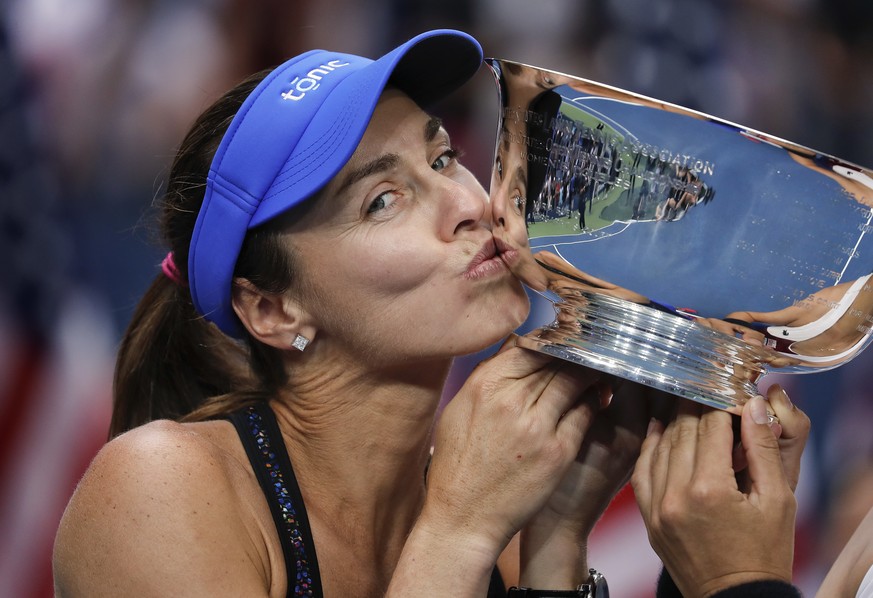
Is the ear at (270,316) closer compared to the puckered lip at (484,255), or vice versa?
the puckered lip at (484,255)

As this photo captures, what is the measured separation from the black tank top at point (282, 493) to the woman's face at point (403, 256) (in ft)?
0.55

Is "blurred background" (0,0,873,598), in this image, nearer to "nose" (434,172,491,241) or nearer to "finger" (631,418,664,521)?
"nose" (434,172,491,241)

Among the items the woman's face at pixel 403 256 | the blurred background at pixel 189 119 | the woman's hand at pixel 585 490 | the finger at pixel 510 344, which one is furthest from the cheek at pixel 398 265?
the blurred background at pixel 189 119

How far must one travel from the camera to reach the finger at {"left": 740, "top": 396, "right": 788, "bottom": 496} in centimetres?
96

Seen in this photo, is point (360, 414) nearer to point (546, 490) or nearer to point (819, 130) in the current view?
point (546, 490)

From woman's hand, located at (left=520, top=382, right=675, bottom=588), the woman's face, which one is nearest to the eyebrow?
the woman's face

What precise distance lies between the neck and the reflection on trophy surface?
0.88 ft

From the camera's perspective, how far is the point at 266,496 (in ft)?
3.88

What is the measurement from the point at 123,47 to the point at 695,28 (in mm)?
1338

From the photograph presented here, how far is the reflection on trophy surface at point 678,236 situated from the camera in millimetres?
818

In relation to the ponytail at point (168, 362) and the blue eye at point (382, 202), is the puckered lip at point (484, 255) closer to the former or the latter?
the blue eye at point (382, 202)

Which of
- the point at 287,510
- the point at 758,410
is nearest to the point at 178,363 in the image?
the point at 287,510

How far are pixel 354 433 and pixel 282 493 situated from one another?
0.42 ft

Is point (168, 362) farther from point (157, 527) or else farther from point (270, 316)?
point (157, 527)
